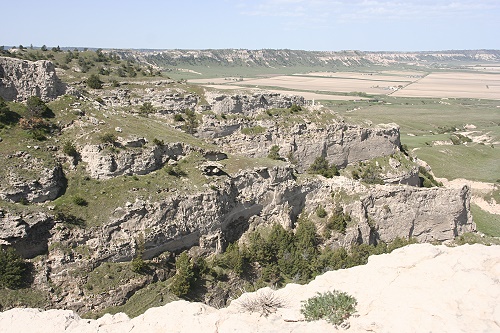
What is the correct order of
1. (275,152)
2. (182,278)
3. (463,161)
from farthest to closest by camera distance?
(463,161)
(275,152)
(182,278)

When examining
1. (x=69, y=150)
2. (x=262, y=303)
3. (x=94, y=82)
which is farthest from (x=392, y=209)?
(x=94, y=82)

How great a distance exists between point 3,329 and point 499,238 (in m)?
52.5

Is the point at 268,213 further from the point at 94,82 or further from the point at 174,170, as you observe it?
the point at 94,82

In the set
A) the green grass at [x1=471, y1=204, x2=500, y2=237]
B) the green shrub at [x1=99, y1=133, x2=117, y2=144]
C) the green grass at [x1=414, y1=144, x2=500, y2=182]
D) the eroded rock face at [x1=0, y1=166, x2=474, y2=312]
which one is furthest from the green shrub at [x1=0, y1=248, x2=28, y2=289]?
the green grass at [x1=414, y1=144, x2=500, y2=182]

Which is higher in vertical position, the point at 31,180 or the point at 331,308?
the point at 31,180

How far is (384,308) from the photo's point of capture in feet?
41.0

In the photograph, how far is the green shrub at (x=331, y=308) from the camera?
1244 centimetres

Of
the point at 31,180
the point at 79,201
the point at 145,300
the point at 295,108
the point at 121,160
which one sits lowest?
the point at 145,300

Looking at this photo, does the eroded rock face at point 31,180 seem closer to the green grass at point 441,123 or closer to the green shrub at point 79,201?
the green shrub at point 79,201

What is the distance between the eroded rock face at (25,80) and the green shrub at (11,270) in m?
18.6

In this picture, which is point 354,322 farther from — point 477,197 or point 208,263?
point 477,197

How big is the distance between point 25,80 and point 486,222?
60.2 m

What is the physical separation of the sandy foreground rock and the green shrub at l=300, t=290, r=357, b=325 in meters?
0.23

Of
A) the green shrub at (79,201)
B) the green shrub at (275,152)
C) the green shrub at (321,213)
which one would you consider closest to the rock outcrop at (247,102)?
the green shrub at (275,152)
